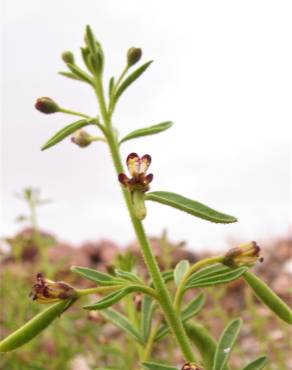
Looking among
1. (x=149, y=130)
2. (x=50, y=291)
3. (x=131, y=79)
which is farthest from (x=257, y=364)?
(x=131, y=79)

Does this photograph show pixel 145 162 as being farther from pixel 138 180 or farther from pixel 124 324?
pixel 124 324

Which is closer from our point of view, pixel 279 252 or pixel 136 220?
pixel 136 220

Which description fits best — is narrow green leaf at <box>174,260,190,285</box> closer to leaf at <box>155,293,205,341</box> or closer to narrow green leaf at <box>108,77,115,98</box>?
leaf at <box>155,293,205,341</box>

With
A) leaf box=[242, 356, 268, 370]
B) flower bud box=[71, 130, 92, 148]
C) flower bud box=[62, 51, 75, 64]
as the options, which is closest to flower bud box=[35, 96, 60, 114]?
flower bud box=[71, 130, 92, 148]

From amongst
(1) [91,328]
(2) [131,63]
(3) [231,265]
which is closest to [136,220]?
(3) [231,265]

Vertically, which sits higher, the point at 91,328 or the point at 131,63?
the point at 131,63

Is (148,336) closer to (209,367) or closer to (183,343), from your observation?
(209,367)

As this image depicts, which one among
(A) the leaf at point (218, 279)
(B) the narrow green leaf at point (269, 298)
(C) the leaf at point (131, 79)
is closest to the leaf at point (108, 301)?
(A) the leaf at point (218, 279)
